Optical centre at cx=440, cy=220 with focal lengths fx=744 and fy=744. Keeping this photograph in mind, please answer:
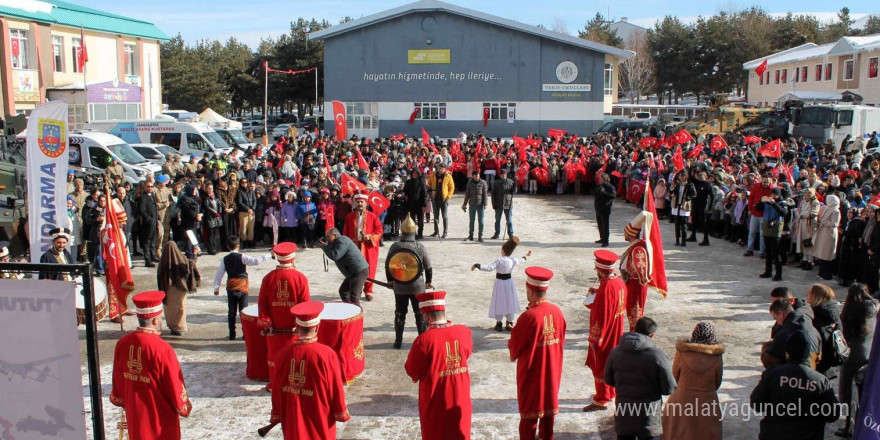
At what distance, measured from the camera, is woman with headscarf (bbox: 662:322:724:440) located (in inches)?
229

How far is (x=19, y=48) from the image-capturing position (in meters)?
33.0

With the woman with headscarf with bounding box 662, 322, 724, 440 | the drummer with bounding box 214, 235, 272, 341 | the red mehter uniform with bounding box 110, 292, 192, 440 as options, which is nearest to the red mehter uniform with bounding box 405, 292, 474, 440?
the woman with headscarf with bounding box 662, 322, 724, 440

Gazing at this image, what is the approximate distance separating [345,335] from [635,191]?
49.6 feet

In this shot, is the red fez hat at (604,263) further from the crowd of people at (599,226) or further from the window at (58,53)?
the window at (58,53)

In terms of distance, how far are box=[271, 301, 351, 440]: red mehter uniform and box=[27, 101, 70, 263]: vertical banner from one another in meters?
4.43

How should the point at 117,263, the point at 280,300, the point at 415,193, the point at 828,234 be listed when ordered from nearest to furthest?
the point at 280,300 < the point at 117,263 < the point at 828,234 < the point at 415,193

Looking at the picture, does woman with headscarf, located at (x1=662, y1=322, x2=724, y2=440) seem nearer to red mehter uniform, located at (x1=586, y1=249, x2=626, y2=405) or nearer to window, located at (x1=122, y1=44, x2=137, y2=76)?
red mehter uniform, located at (x1=586, y1=249, x2=626, y2=405)

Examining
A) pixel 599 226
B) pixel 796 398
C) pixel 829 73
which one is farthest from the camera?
pixel 829 73

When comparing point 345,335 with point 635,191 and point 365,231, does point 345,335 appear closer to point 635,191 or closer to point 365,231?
point 365,231

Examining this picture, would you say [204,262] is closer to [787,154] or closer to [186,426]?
[186,426]

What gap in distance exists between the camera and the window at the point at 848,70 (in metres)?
43.8

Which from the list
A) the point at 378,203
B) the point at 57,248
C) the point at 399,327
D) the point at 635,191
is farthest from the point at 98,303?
the point at 635,191

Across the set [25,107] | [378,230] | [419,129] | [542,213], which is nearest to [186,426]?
[378,230]

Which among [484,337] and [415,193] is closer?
[484,337]
